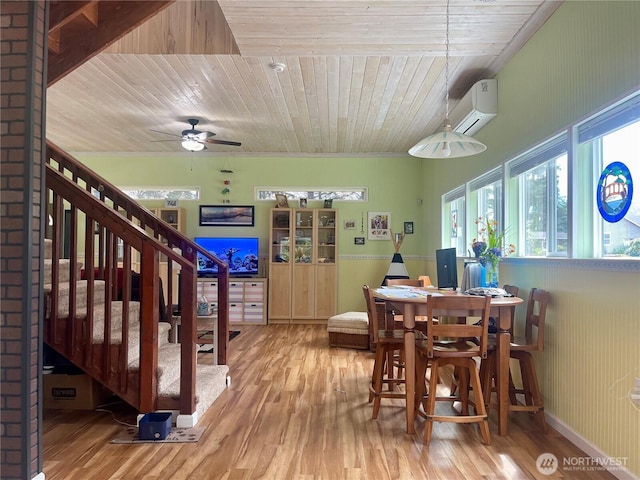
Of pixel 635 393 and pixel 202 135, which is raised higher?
pixel 202 135

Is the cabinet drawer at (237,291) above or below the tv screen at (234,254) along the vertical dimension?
below

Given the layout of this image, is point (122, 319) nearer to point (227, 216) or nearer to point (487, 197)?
point (487, 197)

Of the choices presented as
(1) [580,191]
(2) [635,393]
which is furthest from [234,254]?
(2) [635,393]

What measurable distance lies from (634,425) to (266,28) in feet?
11.4

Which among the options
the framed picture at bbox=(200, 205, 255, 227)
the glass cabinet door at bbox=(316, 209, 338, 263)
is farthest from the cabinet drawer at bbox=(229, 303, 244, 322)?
the glass cabinet door at bbox=(316, 209, 338, 263)

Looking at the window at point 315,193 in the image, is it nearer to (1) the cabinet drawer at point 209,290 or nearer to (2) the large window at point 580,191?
(1) the cabinet drawer at point 209,290

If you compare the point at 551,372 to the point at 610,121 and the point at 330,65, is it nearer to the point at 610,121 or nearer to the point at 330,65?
the point at 610,121

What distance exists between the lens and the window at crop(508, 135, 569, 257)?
2920 mm

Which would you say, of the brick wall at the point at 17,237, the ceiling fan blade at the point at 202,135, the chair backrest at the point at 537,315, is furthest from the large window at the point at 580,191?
the ceiling fan blade at the point at 202,135

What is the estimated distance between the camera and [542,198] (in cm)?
323

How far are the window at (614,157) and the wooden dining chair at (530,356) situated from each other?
54 centimetres

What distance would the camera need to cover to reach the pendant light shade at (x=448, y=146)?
9.00 feet

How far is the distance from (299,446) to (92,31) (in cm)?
313

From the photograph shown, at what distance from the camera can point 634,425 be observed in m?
2.04
